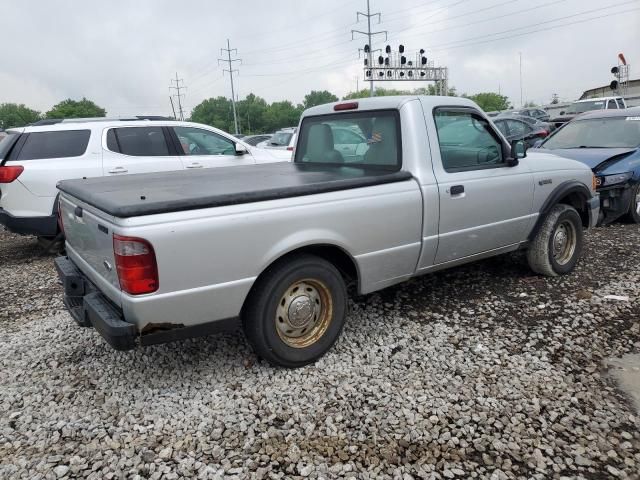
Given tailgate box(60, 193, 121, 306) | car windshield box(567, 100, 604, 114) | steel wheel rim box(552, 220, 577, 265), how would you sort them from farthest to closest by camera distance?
car windshield box(567, 100, 604, 114) → steel wheel rim box(552, 220, 577, 265) → tailgate box(60, 193, 121, 306)

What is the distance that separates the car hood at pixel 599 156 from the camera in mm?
7141

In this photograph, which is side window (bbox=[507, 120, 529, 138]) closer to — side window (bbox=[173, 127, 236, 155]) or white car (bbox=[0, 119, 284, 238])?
white car (bbox=[0, 119, 284, 238])

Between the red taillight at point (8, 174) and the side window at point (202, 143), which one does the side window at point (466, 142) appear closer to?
the side window at point (202, 143)

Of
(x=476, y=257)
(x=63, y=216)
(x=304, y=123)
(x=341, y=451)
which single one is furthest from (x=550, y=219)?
(x=63, y=216)

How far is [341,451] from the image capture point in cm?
268

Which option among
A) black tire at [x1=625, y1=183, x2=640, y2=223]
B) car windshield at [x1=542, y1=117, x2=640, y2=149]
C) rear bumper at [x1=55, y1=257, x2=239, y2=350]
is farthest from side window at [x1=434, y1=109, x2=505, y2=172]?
car windshield at [x1=542, y1=117, x2=640, y2=149]

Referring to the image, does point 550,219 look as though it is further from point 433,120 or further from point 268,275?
point 268,275

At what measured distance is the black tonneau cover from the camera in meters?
2.83

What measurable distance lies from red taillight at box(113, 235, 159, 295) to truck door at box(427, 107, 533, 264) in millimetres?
2262

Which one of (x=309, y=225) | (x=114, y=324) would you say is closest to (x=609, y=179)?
(x=309, y=225)

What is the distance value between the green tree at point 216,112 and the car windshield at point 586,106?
274ft

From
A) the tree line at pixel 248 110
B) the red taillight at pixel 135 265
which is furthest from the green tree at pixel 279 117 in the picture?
the red taillight at pixel 135 265

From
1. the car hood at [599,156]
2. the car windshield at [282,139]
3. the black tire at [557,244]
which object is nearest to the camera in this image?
the black tire at [557,244]

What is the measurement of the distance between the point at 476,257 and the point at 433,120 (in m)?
1.31
